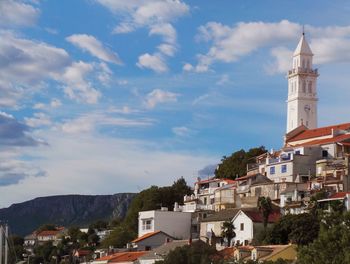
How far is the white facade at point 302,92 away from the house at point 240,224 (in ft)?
96.2

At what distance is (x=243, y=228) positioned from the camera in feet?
255

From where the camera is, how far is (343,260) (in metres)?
45.8

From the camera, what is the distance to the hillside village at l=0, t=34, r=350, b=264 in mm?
74944

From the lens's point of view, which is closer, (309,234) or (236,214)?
(309,234)

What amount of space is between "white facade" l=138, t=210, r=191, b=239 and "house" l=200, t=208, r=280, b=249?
547cm

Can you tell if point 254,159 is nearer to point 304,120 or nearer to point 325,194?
point 304,120

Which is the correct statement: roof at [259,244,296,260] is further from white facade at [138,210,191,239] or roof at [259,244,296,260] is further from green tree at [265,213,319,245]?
white facade at [138,210,191,239]

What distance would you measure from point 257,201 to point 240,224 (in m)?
6.36

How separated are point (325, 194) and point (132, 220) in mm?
32151

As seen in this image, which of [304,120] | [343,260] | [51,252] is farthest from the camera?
[51,252]

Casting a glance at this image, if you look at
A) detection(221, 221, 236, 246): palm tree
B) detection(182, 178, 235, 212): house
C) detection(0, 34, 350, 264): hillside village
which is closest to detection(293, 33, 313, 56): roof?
detection(0, 34, 350, 264): hillside village

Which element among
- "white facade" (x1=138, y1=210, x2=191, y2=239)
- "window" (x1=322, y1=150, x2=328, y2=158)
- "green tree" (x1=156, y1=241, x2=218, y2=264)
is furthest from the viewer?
"window" (x1=322, y1=150, x2=328, y2=158)

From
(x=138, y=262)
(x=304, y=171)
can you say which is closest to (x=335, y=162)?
(x=304, y=171)

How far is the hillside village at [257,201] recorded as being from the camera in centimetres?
7494
